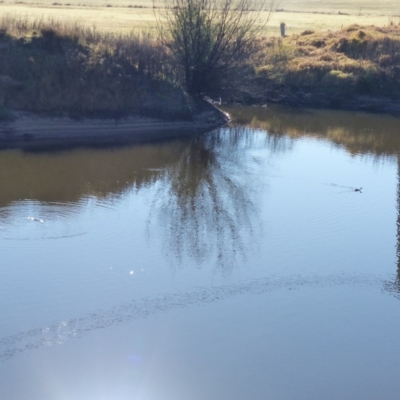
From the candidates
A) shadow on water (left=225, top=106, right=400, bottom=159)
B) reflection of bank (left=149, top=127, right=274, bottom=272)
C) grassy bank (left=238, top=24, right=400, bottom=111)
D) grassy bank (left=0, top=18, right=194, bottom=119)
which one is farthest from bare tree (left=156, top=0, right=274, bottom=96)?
reflection of bank (left=149, top=127, right=274, bottom=272)

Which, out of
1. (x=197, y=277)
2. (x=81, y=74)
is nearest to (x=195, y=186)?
(x=197, y=277)

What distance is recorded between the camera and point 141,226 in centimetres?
1454

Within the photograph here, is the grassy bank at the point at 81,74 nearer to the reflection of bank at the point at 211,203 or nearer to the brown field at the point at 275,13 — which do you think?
the reflection of bank at the point at 211,203

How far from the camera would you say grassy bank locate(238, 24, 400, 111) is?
30.0 meters

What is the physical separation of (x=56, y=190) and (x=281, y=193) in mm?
5196

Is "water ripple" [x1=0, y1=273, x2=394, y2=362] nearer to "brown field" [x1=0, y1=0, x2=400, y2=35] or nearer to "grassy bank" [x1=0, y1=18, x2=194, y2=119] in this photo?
"grassy bank" [x1=0, y1=18, x2=194, y2=119]

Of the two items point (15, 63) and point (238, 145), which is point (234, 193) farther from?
point (15, 63)

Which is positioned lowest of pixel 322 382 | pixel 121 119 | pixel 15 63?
pixel 322 382

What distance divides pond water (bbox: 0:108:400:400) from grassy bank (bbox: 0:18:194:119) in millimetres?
2840

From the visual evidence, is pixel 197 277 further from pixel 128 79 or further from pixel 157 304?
pixel 128 79

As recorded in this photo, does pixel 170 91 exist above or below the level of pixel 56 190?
above

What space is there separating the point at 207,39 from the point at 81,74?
442 cm

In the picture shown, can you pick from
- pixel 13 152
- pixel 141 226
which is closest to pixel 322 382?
pixel 141 226

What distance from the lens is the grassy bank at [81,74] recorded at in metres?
22.9
